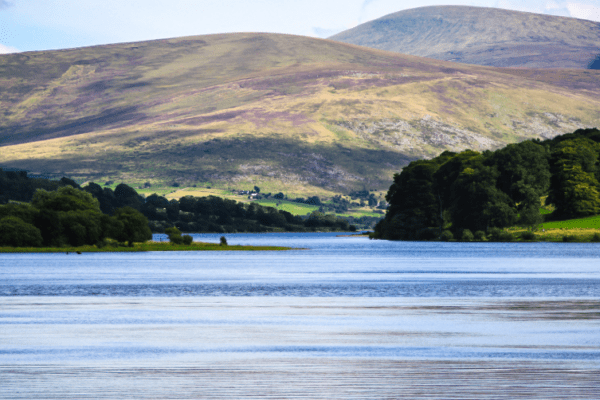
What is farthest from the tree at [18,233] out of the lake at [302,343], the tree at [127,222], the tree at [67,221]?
the lake at [302,343]

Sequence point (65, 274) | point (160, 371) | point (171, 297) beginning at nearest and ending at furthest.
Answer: point (160, 371), point (171, 297), point (65, 274)

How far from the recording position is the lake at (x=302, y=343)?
91.2 ft

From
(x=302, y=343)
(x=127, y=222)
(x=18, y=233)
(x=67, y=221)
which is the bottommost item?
(x=18, y=233)

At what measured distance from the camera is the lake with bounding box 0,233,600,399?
27797 mm

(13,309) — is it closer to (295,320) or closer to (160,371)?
(295,320)

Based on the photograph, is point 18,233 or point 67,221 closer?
point 18,233

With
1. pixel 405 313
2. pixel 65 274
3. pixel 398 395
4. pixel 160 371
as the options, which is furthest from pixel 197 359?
pixel 65 274

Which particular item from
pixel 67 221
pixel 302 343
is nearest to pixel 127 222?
pixel 67 221

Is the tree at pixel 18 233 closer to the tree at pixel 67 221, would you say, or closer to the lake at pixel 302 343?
the tree at pixel 67 221

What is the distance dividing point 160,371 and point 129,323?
17.9 meters

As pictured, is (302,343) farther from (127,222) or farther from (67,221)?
(127,222)

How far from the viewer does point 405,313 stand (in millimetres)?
53344

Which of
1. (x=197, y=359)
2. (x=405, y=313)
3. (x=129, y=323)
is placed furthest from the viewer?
(x=405, y=313)

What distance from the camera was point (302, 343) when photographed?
38656 millimetres
